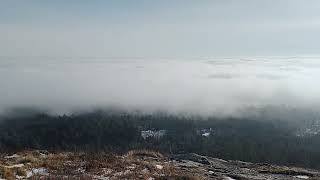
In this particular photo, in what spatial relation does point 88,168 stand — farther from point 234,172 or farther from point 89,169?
point 234,172

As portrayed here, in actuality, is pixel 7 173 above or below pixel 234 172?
above

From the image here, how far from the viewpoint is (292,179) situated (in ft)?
150

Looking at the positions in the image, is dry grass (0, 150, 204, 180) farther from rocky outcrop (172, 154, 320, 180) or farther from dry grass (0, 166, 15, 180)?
rocky outcrop (172, 154, 320, 180)

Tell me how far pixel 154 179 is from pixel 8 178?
33.8 feet

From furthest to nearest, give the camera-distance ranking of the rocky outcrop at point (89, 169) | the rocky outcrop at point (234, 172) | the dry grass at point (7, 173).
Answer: the rocky outcrop at point (234, 172)
the rocky outcrop at point (89, 169)
the dry grass at point (7, 173)

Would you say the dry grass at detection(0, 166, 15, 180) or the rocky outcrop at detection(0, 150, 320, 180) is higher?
the dry grass at detection(0, 166, 15, 180)

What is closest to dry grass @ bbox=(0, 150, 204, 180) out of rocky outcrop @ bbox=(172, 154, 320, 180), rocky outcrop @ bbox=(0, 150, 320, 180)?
rocky outcrop @ bbox=(0, 150, 320, 180)

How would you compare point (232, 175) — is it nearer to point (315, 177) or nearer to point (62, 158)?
point (315, 177)

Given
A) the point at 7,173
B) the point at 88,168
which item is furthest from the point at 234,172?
the point at 7,173

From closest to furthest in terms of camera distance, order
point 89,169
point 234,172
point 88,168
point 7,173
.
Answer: point 7,173, point 89,169, point 88,168, point 234,172

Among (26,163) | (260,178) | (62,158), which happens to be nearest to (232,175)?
(260,178)

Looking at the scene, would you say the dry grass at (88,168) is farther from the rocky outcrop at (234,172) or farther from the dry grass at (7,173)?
the rocky outcrop at (234,172)

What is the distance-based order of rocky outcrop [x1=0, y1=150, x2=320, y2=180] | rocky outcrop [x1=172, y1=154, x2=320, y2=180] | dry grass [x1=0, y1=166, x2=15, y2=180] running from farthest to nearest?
rocky outcrop [x1=172, y1=154, x2=320, y2=180]
rocky outcrop [x1=0, y1=150, x2=320, y2=180]
dry grass [x1=0, y1=166, x2=15, y2=180]

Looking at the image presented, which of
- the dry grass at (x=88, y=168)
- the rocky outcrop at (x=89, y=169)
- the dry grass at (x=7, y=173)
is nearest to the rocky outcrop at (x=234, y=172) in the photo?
the rocky outcrop at (x=89, y=169)
